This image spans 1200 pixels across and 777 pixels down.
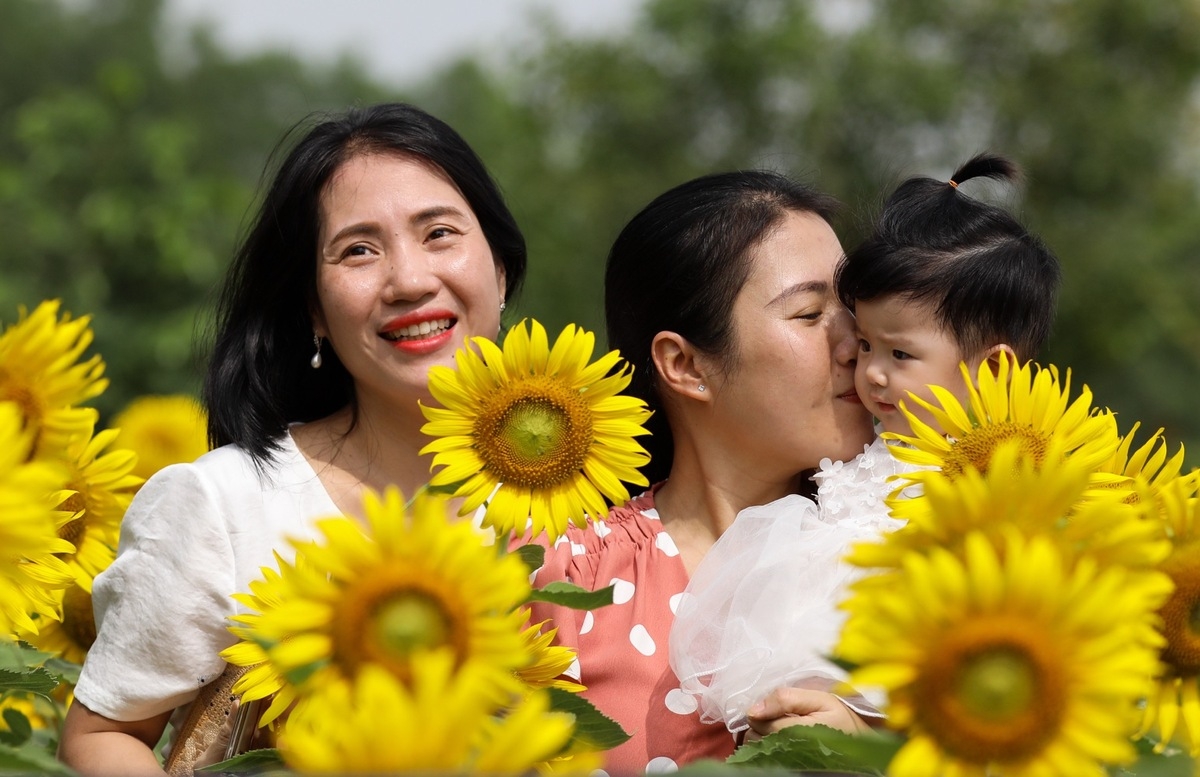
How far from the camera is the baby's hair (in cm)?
269

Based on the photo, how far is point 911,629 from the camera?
136cm

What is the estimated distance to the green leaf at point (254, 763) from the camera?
1.73 metres

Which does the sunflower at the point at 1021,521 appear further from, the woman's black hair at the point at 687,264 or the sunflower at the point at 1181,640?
the woman's black hair at the point at 687,264

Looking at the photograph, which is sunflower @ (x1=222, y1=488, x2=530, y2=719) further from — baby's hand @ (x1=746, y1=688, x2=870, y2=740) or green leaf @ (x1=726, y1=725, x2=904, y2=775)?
baby's hand @ (x1=746, y1=688, x2=870, y2=740)

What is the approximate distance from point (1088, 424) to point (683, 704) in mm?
855

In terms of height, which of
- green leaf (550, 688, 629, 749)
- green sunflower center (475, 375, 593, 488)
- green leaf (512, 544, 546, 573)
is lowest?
green leaf (550, 688, 629, 749)

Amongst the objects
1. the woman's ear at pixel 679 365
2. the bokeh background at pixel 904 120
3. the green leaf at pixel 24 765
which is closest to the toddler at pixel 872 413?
the woman's ear at pixel 679 365

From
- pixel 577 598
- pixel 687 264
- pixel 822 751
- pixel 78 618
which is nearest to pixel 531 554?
pixel 577 598

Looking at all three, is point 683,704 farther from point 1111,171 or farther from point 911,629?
→ point 1111,171

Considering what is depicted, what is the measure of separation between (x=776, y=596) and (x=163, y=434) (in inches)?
94.2

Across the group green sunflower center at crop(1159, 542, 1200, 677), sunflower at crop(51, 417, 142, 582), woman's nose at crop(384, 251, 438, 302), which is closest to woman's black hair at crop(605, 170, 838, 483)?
woman's nose at crop(384, 251, 438, 302)

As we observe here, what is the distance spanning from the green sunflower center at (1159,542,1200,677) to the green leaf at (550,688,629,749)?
24.8 inches

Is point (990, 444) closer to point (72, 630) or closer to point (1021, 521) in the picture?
point (1021, 521)

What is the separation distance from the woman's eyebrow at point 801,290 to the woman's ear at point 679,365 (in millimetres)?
193
